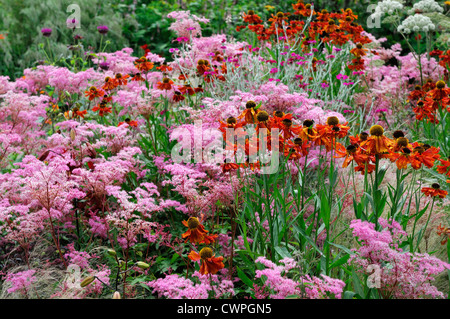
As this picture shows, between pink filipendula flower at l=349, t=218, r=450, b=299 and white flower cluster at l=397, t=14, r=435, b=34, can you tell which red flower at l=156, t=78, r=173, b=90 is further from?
white flower cluster at l=397, t=14, r=435, b=34

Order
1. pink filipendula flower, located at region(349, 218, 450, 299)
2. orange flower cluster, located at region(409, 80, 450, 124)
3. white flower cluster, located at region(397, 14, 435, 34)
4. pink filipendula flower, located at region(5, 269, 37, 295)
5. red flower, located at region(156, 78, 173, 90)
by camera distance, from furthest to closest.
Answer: white flower cluster, located at region(397, 14, 435, 34), red flower, located at region(156, 78, 173, 90), orange flower cluster, located at region(409, 80, 450, 124), pink filipendula flower, located at region(5, 269, 37, 295), pink filipendula flower, located at region(349, 218, 450, 299)

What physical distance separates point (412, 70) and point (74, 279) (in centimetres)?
387

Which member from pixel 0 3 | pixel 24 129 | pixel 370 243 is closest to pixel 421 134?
pixel 370 243

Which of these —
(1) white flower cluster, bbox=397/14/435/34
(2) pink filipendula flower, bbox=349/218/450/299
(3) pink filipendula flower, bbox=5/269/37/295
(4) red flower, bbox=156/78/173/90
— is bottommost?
(3) pink filipendula flower, bbox=5/269/37/295

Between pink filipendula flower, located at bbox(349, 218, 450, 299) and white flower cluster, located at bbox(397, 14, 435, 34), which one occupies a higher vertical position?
white flower cluster, located at bbox(397, 14, 435, 34)

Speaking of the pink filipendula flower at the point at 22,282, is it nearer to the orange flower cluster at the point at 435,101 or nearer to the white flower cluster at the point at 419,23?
the orange flower cluster at the point at 435,101

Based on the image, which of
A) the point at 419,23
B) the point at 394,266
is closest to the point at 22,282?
the point at 394,266

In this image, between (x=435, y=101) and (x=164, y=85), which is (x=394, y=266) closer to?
(x=435, y=101)

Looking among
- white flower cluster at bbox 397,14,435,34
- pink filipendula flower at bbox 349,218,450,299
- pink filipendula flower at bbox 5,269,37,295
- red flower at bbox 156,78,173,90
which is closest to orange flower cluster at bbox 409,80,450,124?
white flower cluster at bbox 397,14,435,34

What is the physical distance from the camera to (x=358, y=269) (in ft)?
5.90

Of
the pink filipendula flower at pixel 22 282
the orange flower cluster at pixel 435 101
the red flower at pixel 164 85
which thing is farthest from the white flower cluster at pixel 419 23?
the pink filipendula flower at pixel 22 282
